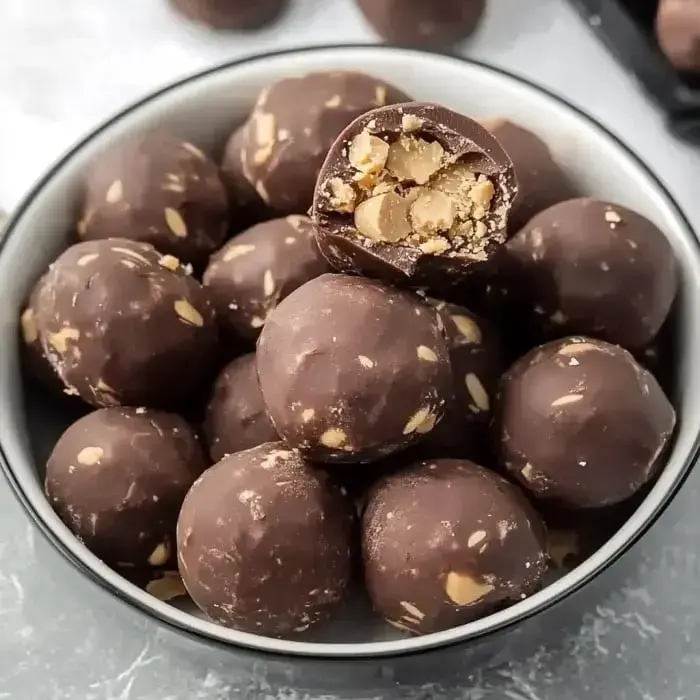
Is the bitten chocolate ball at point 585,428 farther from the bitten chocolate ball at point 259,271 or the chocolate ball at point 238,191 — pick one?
the chocolate ball at point 238,191

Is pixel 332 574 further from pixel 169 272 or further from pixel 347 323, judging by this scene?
pixel 169 272

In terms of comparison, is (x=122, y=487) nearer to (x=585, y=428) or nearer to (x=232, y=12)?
(x=585, y=428)

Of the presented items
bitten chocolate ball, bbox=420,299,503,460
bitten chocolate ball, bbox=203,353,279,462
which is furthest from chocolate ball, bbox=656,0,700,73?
bitten chocolate ball, bbox=203,353,279,462

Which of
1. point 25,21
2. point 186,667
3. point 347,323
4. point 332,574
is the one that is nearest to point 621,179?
point 347,323

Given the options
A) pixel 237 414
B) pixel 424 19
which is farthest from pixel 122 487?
pixel 424 19

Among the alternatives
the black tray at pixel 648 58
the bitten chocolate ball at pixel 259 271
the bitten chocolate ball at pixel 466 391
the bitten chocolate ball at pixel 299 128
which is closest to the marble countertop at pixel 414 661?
the black tray at pixel 648 58

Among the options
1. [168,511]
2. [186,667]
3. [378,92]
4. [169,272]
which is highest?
[378,92]
